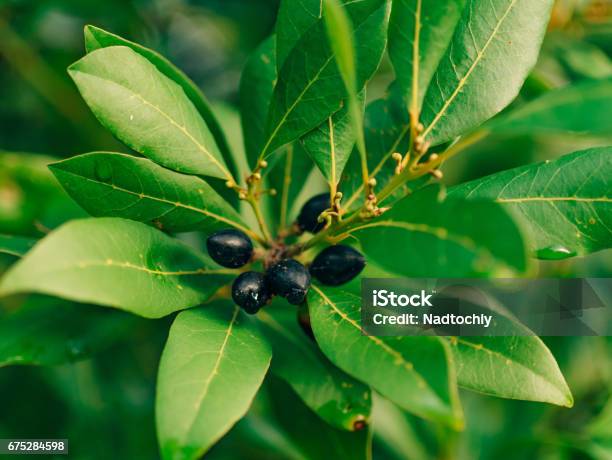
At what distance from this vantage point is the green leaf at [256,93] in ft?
5.16

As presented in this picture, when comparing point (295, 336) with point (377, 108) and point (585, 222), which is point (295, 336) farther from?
point (585, 222)

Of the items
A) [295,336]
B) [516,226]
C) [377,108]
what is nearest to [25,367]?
[295,336]

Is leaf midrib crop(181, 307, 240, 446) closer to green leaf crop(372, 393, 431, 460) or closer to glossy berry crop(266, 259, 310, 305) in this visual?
glossy berry crop(266, 259, 310, 305)

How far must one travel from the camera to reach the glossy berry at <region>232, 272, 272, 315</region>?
50.1 inches

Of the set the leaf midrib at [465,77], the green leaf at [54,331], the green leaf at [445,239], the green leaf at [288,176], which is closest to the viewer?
the green leaf at [445,239]

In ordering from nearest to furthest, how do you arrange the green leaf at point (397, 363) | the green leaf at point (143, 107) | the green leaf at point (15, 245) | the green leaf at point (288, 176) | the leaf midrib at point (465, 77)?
the green leaf at point (397, 363)
the green leaf at point (143, 107)
the leaf midrib at point (465, 77)
the green leaf at point (15, 245)
the green leaf at point (288, 176)

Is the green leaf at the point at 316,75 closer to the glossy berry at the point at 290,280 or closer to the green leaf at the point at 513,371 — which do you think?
the glossy berry at the point at 290,280

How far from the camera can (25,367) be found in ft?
8.16

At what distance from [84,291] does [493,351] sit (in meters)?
0.76

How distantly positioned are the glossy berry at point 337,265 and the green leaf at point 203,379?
18 centimetres

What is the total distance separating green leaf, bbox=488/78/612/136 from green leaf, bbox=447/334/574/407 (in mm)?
470

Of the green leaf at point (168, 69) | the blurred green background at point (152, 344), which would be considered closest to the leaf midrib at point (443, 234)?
the green leaf at point (168, 69)

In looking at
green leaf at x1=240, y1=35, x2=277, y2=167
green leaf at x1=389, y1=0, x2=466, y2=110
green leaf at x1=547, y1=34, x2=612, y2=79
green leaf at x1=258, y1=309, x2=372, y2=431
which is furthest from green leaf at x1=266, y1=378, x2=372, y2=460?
green leaf at x1=547, y1=34, x2=612, y2=79

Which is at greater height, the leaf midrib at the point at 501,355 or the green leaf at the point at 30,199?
the green leaf at the point at 30,199
